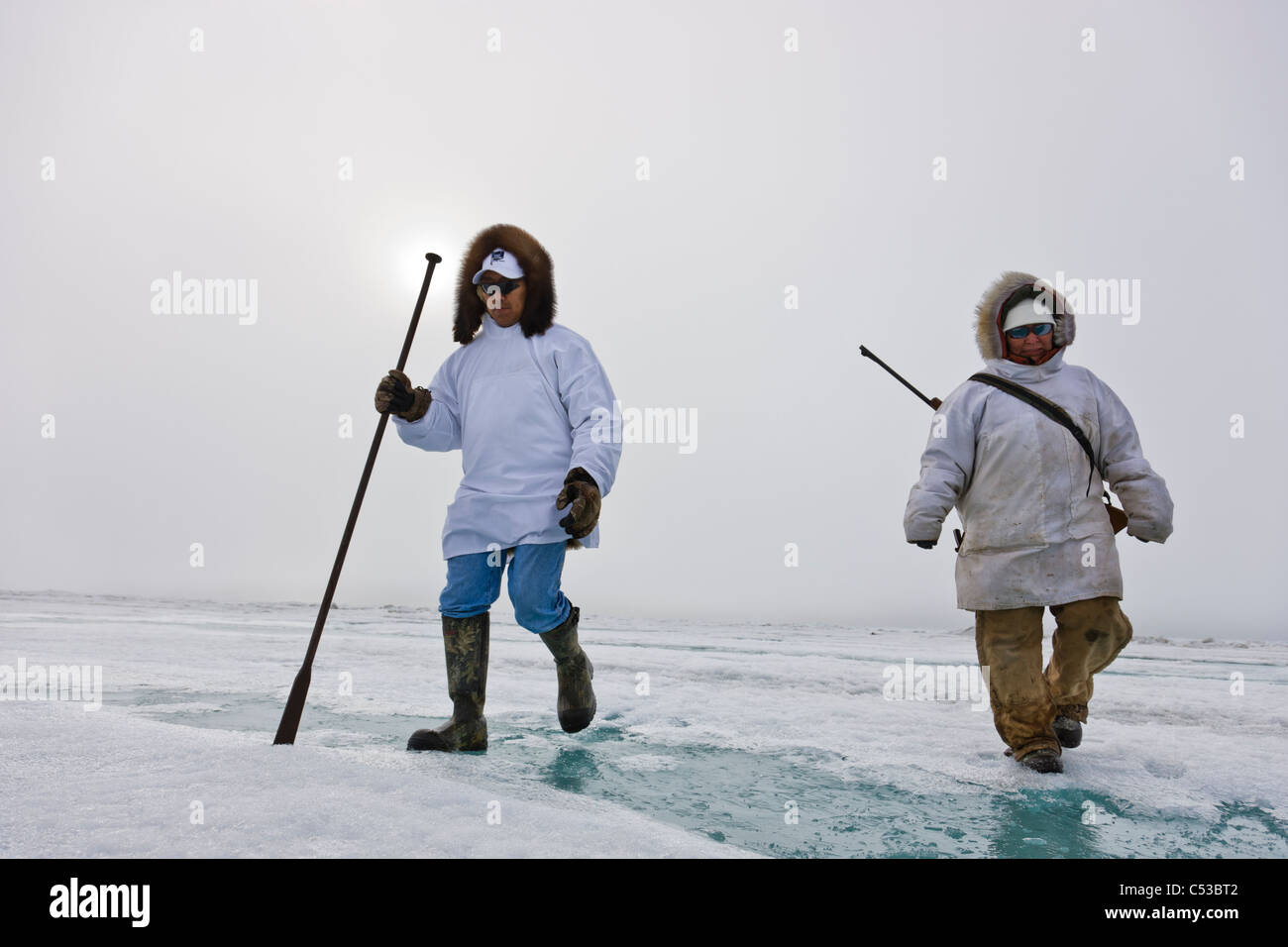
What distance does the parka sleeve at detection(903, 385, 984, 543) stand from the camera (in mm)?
2883

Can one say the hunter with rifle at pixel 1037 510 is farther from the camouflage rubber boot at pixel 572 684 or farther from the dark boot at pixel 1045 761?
the camouflage rubber boot at pixel 572 684

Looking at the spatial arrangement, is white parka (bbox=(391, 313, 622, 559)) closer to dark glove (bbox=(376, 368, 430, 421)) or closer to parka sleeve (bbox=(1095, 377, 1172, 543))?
dark glove (bbox=(376, 368, 430, 421))

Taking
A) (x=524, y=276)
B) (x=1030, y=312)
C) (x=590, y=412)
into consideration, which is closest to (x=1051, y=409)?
(x=1030, y=312)

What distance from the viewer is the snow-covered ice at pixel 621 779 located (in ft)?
4.56

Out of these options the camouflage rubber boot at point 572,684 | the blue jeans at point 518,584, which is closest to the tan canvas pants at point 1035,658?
the camouflage rubber boot at point 572,684

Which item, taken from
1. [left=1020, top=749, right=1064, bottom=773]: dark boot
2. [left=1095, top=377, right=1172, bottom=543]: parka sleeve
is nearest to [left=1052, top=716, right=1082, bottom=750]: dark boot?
[left=1020, top=749, right=1064, bottom=773]: dark boot

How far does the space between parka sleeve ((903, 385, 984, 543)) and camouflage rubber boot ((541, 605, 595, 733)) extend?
4.53ft

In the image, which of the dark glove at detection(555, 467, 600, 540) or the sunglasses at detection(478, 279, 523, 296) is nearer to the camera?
the dark glove at detection(555, 467, 600, 540)

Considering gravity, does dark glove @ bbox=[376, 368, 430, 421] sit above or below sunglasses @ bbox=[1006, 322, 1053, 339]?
below

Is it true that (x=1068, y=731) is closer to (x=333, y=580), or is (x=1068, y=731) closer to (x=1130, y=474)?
(x=1130, y=474)

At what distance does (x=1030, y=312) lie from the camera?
3.11m

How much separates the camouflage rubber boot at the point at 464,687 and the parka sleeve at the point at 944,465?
67.9 inches

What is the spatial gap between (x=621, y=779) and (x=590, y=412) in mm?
1314
